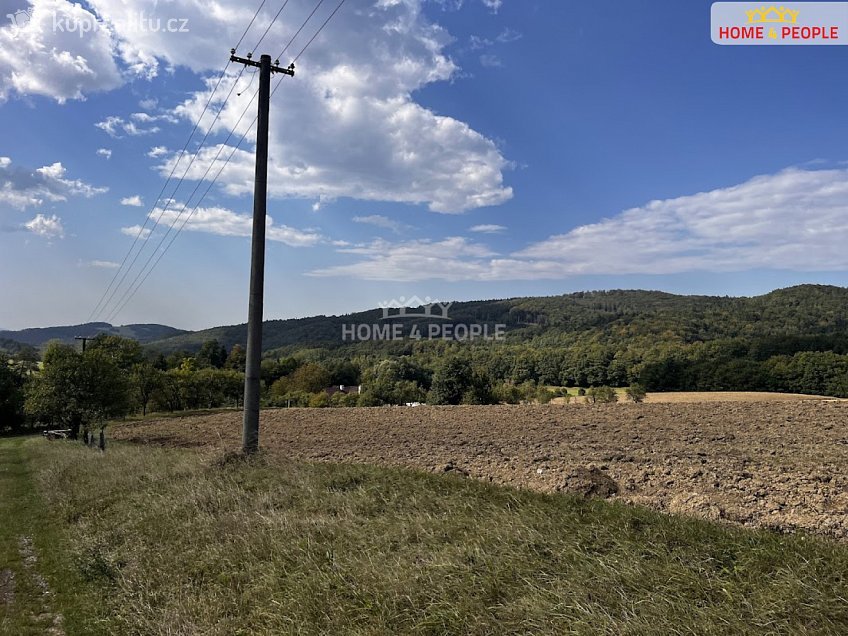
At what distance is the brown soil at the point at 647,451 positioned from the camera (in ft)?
22.9

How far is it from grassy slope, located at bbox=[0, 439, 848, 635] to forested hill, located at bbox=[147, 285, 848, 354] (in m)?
56.7

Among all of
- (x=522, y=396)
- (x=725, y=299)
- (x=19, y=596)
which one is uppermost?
(x=725, y=299)

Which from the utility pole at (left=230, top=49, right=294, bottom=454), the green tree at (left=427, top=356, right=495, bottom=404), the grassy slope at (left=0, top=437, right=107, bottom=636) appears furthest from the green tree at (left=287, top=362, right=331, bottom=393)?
the utility pole at (left=230, top=49, right=294, bottom=454)

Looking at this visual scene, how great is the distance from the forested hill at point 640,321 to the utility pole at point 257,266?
186 ft

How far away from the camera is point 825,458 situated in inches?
403

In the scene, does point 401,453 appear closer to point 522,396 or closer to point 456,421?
point 456,421

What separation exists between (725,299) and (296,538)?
524 feet

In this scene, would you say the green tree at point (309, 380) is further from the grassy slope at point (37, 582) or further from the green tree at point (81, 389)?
the grassy slope at point (37, 582)

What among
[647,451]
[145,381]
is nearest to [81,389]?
[145,381]

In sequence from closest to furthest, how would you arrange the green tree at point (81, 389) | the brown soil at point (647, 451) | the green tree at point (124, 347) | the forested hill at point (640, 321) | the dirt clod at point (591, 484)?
1. the brown soil at point (647, 451)
2. the dirt clod at point (591, 484)
3. the green tree at point (81, 389)
4. the green tree at point (124, 347)
5. the forested hill at point (640, 321)

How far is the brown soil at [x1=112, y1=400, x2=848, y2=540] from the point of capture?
6.98 metres

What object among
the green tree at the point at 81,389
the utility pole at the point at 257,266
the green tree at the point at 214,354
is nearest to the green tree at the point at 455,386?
the green tree at the point at 81,389

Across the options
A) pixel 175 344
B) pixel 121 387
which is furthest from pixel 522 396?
pixel 175 344

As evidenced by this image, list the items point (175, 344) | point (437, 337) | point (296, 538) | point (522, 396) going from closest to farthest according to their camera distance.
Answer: point (296, 538) < point (522, 396) < point (437, 337) < point (175, 344)
